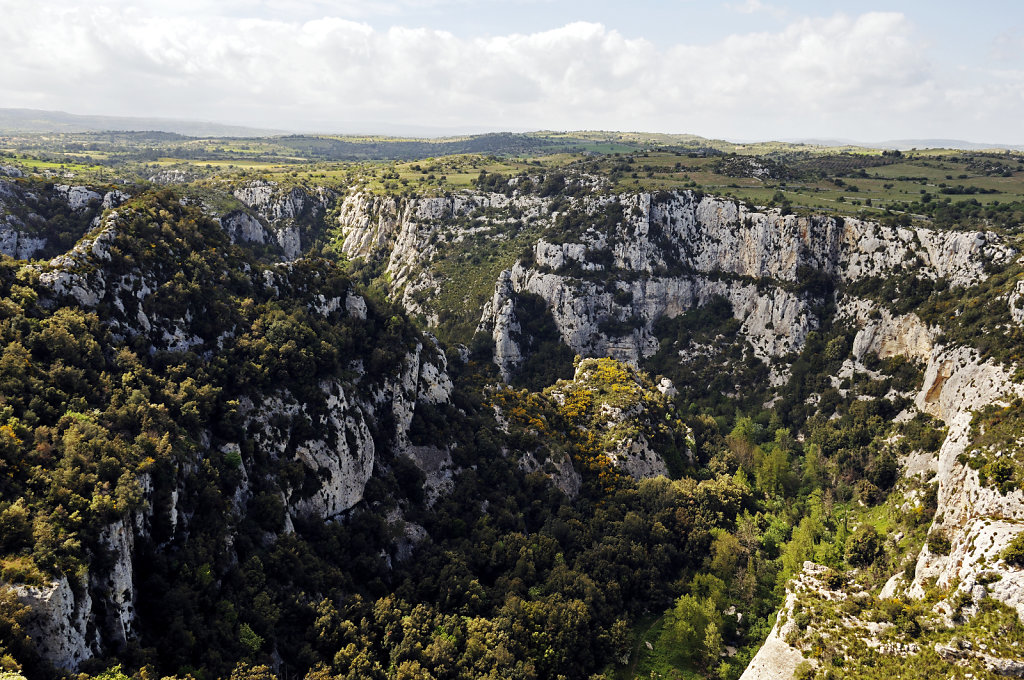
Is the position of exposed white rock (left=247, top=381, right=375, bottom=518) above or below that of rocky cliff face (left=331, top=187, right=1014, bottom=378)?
below

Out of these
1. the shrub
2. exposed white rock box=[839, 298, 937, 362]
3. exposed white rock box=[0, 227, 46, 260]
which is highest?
exposed white rock box=[0, 227, 46, 260]

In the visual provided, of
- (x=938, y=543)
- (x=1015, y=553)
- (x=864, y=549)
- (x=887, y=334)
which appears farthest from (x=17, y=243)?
(x=887, y=334)

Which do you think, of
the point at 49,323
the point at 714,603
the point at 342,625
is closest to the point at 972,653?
the point at 714,603

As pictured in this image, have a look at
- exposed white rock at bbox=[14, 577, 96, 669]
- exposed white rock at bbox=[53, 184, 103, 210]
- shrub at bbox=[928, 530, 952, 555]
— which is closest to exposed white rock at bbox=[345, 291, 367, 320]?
exposed white rock at bbox=[14, 577, 96, 669]

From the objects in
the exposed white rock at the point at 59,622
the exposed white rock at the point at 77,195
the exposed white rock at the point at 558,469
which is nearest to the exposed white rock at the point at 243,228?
the exposed white rock at the point at 77,195

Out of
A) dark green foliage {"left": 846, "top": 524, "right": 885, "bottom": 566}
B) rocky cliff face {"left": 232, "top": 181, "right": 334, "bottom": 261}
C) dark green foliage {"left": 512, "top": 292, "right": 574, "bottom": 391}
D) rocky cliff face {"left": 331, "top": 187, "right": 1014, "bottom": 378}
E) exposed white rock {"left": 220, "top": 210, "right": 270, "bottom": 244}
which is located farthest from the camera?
rocky cliff face {"left": 232, "top": 181, "right": 334, "bottom": 261}

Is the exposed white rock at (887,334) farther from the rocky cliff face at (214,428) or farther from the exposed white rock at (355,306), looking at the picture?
the exposed white rock at (355,306)

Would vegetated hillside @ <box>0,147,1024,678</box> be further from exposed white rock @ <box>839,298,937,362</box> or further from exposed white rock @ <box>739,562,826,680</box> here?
exposed white rock @ <box>839,298,937,362</box>

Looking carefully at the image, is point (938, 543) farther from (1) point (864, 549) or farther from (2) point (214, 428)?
(2) point (214, 428)

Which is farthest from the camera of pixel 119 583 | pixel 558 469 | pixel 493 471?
pixel 558 469
